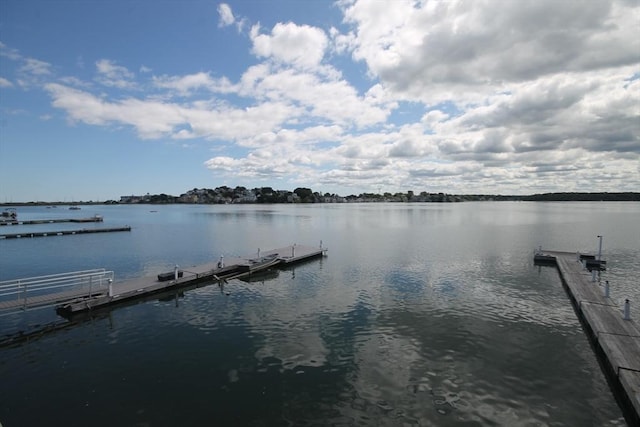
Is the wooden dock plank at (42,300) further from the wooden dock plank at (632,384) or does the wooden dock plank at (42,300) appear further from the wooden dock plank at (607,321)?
the wooden dock plank at (607,321)

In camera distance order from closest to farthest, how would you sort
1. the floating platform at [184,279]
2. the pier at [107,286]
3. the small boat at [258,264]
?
the pier at [107,286] < the floating platform at [184,279] < the small boat at [258,264]

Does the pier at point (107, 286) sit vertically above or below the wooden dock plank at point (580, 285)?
above

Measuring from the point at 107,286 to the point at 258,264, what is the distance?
12513 millimetres

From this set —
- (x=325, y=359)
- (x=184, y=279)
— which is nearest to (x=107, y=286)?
(x=184, y=279)

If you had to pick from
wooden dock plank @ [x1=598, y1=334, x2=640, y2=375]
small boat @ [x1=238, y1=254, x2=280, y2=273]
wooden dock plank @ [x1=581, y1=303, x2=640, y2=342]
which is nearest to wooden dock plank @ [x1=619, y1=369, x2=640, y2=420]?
wooden dock plank @ [x1=598, y1=334, x2=640, y2=375]

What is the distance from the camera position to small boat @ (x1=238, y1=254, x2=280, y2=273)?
32188mm

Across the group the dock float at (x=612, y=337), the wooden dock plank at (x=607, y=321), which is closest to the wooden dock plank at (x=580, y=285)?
the dock float at (x=612, y=337)

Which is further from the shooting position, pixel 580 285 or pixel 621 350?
pixel 580 285

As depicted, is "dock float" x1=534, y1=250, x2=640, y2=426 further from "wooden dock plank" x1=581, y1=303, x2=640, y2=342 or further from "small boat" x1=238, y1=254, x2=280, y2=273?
"small boat" x1=238, y1=254, x2=280, y2=273

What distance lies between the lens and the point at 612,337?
1552 centimetres

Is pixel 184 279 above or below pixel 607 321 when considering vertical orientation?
above

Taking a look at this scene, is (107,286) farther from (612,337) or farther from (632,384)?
(612,337)

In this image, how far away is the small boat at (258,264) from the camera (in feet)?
A: 106

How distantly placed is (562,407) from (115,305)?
22.9 m
